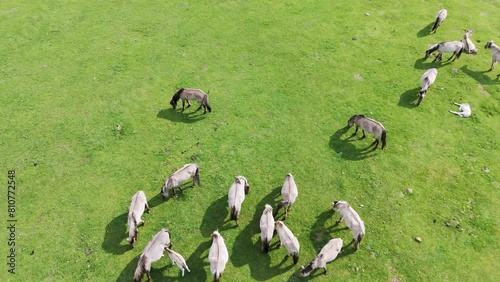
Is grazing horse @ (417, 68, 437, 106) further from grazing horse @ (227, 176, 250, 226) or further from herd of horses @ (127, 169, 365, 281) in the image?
grazing horse @ (227, 176, 250, 226)

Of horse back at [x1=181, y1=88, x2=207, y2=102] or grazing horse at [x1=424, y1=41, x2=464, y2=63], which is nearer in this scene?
horse back at [x1=181, y1=88, x2=207, y2=102]

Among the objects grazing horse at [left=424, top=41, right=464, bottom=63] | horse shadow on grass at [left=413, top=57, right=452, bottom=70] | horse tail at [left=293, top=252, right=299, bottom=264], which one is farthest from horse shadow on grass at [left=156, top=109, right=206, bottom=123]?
grazing horse at [left=424, top=41, right=464, bottom=63]

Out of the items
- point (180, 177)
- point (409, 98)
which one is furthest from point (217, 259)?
point (409, 98)

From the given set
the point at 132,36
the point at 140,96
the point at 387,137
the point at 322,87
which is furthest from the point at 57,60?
the point at 387,137

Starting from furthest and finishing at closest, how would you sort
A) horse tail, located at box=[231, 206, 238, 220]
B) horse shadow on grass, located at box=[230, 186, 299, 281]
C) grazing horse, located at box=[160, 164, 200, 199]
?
1. grazing horse, located at box=[160, 164, 200, 199]
2. horse tail, located at box=[231, 206, 238, 220]
3. horse shadow on grass, located at box=[230, 186, 299, 281]

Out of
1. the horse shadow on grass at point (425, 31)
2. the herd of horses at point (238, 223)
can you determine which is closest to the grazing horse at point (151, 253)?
the herd of horses at point (238, 223)

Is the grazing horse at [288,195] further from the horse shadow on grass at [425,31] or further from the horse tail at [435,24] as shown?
the horse tail at [435,24]

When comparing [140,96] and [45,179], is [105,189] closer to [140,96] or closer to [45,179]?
[45,179]
